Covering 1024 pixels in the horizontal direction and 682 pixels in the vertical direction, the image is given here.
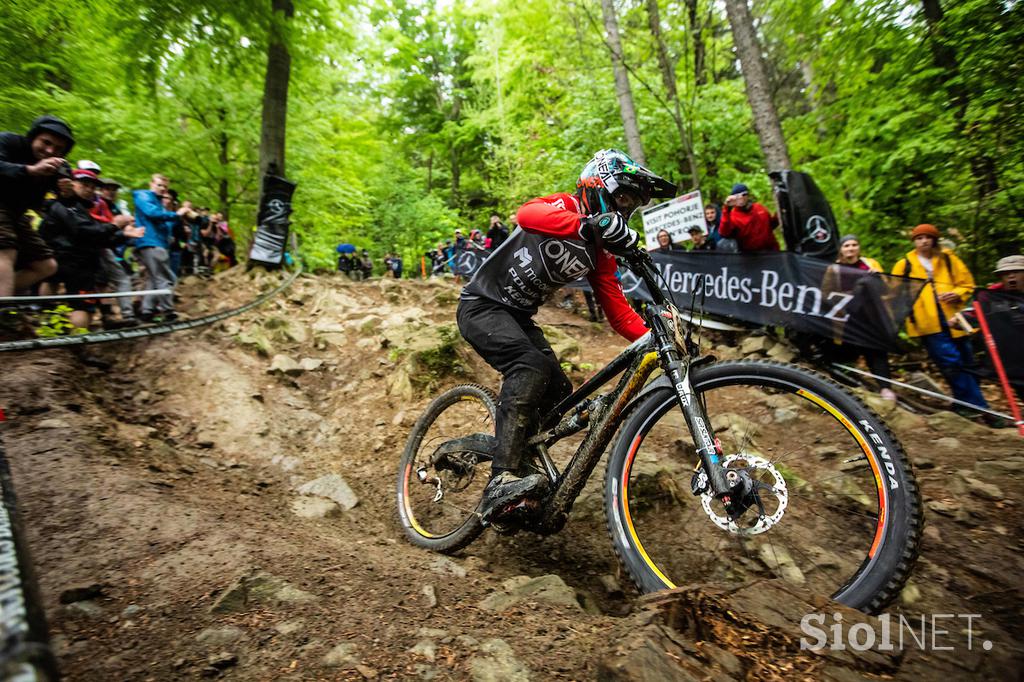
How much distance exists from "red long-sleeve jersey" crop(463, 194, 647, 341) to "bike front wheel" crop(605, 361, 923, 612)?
0.90 m

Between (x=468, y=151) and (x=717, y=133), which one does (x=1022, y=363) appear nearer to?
(x=717, y=133)

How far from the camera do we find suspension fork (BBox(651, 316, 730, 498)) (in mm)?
2285

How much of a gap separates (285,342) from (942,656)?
24.6 ft

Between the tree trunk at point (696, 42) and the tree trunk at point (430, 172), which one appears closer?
the tree trunk at point (696, 42)

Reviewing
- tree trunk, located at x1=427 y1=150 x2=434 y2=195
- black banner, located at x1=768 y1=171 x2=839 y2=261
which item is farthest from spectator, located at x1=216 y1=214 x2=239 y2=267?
tree trunk, located at x1=427 y1=150 x2=434 y2=195

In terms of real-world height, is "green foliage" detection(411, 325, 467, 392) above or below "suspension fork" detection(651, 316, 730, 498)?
above

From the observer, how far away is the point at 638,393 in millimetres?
2787

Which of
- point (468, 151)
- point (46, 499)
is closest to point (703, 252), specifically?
point (46, 499)

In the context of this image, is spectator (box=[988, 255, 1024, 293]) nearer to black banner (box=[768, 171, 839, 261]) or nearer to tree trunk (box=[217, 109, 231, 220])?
black banner (box=[768, 171, 839, 261])

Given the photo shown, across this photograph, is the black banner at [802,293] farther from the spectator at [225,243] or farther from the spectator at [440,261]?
the spectator at [440,261]

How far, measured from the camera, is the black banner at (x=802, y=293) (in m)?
5.86

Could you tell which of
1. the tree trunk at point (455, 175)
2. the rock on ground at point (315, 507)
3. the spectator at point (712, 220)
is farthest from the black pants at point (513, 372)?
the tree trunk at point (455, 175)

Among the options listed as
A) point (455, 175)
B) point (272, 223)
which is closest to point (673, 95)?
point (272, 223)

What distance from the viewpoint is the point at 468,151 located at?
3042 cm
